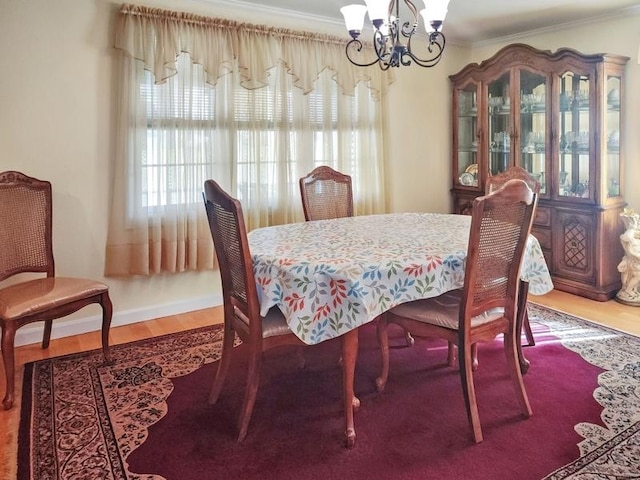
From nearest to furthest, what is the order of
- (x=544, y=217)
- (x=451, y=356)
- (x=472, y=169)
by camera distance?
(x=451, y=356), (x=544, y=217), (x=472, y=169)

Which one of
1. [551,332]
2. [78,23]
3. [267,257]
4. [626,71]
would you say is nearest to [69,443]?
[267,257]

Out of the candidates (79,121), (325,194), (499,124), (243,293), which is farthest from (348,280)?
(499,124)

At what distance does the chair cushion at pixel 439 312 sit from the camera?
7.10 ft

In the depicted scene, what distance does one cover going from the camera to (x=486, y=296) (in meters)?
2.16

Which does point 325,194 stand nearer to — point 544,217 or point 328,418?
point 328,418

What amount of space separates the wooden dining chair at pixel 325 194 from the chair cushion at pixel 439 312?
4.13ft

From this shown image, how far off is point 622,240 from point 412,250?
94.9 inches

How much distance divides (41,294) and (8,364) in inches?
15.3

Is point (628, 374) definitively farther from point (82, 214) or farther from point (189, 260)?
point (82, 214)

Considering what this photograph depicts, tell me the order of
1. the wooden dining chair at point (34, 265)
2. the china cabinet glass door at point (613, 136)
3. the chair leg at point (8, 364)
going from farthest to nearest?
the china cabinet glass door at point (613, 136) → the wooden dining chair at point (34, 265) → the chair leg at point (8, 364)

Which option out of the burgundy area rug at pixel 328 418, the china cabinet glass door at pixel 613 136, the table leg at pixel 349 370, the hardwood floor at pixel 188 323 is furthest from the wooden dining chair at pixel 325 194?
the china cabinet glass door at pixel 613 136

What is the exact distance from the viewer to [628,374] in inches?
103

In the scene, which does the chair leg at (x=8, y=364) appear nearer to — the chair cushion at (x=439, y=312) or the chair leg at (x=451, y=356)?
the chair cushion at (x=439, y=312)

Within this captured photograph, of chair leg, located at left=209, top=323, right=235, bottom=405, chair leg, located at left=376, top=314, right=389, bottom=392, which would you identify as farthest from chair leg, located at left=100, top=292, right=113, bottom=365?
chair leg, located at left=376, top=314, right=389, bottom=392
